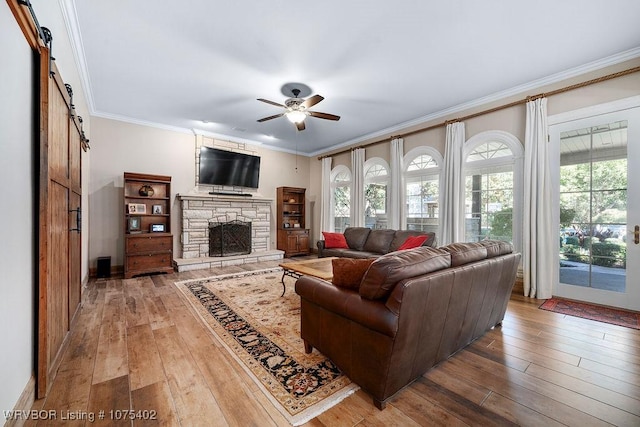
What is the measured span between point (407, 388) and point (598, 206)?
12.1 ft

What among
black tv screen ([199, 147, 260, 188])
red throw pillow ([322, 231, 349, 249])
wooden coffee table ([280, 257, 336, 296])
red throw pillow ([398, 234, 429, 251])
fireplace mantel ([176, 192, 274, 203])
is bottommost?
wooden coffee table ([280, 257, 336, 296])

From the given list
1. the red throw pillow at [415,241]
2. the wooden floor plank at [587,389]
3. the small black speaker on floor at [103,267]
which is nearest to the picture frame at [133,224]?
the small black speaker on floor at [103,267]

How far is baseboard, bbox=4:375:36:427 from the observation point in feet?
4.48

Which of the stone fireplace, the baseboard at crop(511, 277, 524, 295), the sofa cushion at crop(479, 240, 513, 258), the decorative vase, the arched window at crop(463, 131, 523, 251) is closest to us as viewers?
the sofa cushion at crop(479, 240, 513, 258)

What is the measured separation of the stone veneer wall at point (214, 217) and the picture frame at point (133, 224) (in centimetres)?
82

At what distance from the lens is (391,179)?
570 cm

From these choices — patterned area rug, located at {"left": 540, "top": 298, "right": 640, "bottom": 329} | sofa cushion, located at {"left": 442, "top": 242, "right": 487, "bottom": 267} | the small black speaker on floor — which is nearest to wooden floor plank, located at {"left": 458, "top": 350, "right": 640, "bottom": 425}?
sofa cushion, located at {"left": 442, "top": 242, "right": 487, "bottom": 267}

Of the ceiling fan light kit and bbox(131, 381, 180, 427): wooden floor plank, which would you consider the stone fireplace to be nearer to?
the ceiling fan light kit

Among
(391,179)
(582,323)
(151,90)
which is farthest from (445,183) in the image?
(151,90)

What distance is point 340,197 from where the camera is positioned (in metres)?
7.31

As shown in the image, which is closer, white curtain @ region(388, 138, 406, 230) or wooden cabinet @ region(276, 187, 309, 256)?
white curtain @ region(388, 138, 406, 230)

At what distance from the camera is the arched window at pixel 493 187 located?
405 centimetres

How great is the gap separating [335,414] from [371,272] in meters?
0.86

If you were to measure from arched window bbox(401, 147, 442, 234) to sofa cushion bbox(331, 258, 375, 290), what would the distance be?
375cm
